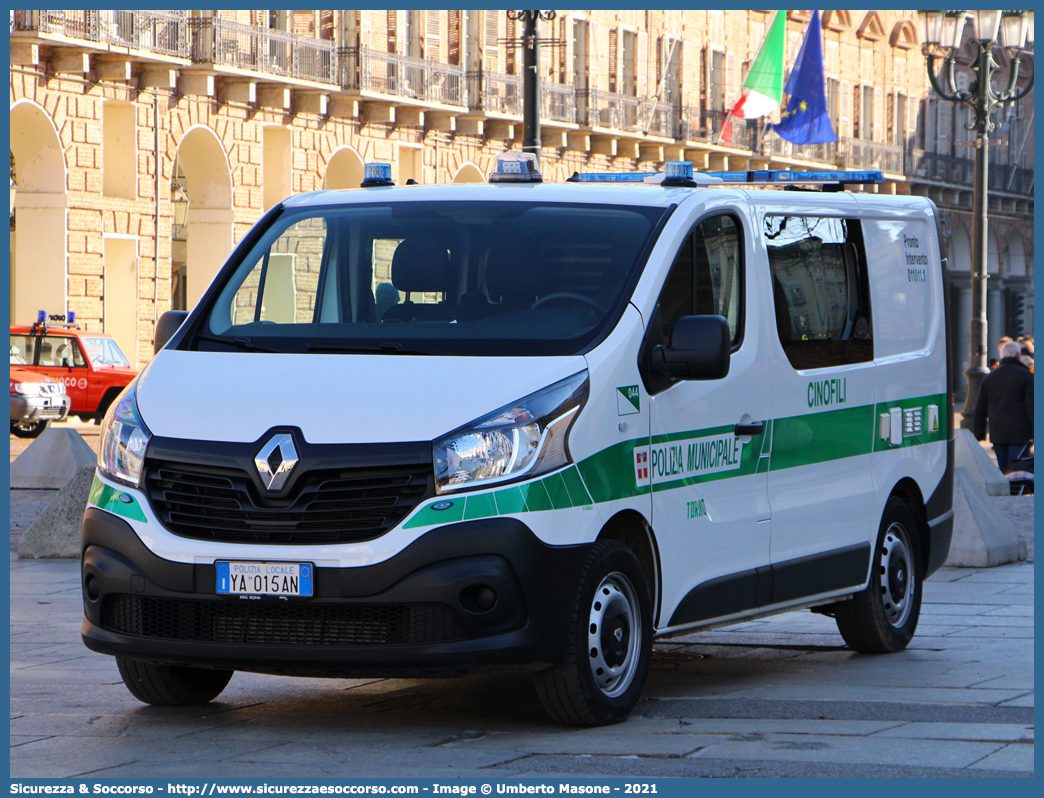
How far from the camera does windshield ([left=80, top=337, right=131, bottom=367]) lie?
1167 inches

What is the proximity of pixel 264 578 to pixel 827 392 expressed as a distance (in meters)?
2.91

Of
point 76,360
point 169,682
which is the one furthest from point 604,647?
point 76,360

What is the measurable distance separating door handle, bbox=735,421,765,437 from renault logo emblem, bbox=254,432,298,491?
196 centimetres

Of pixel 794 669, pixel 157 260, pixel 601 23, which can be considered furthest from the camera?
pixel 601 23

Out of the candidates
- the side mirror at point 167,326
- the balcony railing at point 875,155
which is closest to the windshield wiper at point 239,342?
the side mirror at point 167,326

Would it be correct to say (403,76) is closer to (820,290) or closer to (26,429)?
(26,429)

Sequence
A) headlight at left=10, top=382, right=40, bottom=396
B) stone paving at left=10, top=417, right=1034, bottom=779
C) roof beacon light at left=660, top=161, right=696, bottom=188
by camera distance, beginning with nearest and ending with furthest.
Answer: stone paving at left=10, top=417, right=1034, bottom=779 < roof beacon light at left=660, top=161, right=696, bottom=188 < headlight at left=10, top=382, right=40, bottom=396

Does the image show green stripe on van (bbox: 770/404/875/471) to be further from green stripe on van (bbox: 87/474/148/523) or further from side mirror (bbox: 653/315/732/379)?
green stripe on van (bbox: 87/474/148/523)

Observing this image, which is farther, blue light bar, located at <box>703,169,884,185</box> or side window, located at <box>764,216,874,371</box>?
blue light bar, located at <box>703,169,884,185</box>

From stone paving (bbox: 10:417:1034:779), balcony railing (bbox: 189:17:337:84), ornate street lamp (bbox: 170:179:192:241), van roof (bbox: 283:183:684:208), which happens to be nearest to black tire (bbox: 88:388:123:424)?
ornate street lamp (bbox: 170:179:192:241)

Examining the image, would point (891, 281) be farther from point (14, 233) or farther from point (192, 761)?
point (14, 233)

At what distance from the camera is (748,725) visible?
22.7ft

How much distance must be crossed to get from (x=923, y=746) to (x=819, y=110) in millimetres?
34987

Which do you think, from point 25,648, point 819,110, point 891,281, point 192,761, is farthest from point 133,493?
point 819,110
